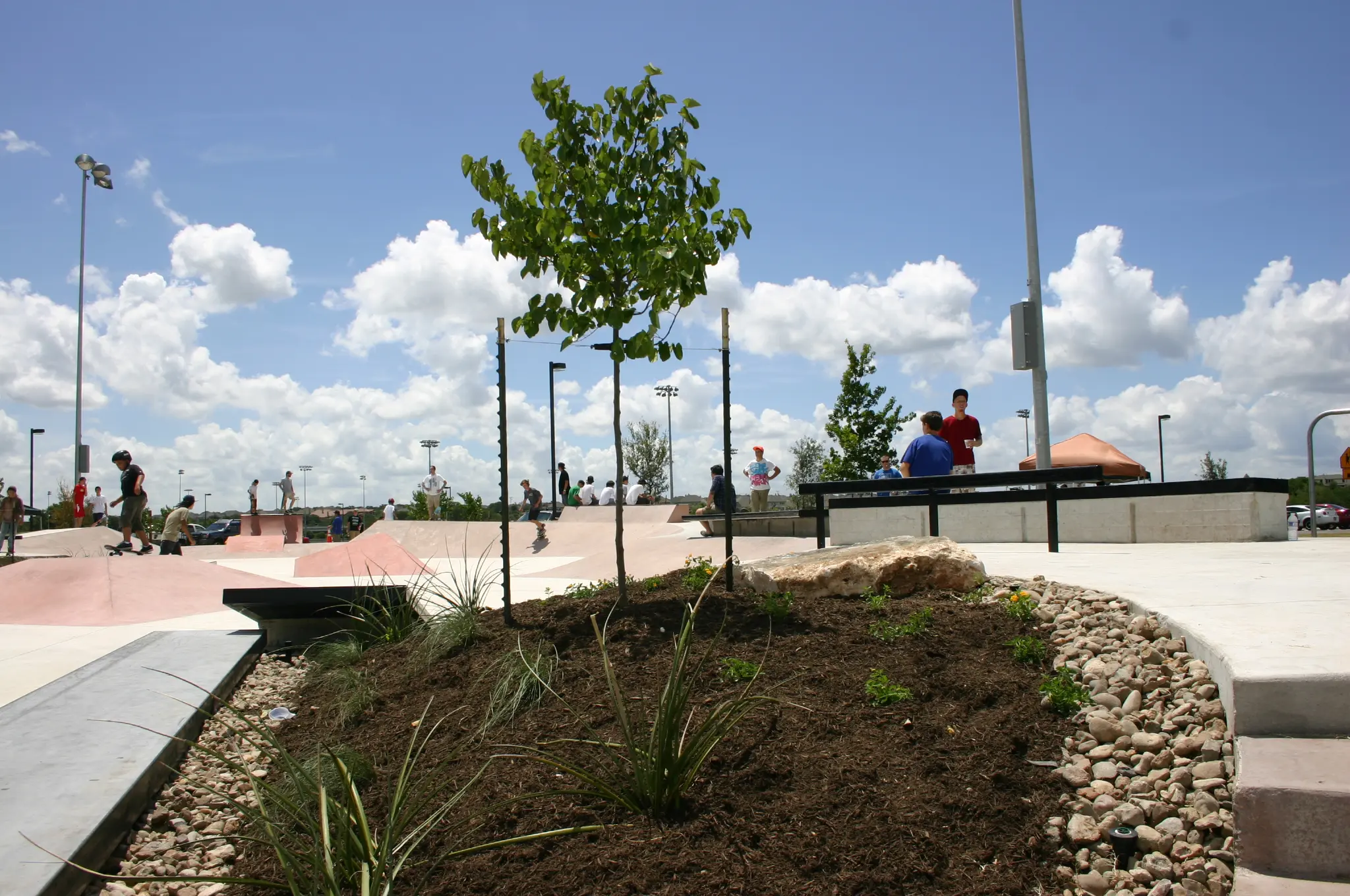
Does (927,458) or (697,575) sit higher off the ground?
(927,458)

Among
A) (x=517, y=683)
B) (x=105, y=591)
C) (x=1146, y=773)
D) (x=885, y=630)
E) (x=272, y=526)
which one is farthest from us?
(x=272, y=526)

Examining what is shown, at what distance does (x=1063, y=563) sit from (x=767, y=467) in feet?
33.0

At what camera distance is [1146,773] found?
3.14 metres

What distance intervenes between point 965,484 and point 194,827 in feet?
23.4

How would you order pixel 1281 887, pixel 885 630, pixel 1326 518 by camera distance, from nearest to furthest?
pixel 1281 887, pixel 885 630, pixel 1326 518

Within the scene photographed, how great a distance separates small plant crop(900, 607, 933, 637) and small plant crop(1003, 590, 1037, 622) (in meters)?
0.40

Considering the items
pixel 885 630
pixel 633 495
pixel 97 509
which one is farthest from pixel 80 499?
pixel 885 630

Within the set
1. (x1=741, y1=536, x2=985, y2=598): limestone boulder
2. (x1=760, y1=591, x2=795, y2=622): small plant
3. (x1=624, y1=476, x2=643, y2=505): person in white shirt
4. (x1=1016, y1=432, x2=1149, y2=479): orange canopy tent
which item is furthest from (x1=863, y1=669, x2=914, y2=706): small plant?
(x1=624, y1=476, x2=643, y2=505): person in white shirt

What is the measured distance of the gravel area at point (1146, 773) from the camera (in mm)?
2771

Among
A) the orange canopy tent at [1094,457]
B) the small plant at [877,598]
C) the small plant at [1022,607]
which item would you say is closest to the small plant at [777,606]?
the small plant at [877,598]

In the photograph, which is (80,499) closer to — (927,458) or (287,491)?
(287,491)

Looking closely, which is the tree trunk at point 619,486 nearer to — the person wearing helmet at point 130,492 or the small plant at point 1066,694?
the small plant at point 1066,694

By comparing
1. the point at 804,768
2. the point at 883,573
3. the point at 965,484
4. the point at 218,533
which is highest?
the point at 965,484

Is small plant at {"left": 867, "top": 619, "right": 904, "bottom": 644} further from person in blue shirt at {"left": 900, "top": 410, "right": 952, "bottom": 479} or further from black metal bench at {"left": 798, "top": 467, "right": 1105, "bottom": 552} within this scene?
person in blue shirt at {"left": 900, "top": 410, "right": 952, "bottom": 479}
